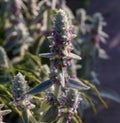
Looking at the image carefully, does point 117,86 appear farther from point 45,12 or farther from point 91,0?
point 91,0

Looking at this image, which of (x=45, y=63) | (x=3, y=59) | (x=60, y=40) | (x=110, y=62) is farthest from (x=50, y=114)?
(x=110, y=62)

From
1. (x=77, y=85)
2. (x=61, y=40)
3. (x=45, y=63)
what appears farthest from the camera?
(x=45, y=63)

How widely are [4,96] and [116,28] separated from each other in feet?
8.41

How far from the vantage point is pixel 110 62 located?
151 inches

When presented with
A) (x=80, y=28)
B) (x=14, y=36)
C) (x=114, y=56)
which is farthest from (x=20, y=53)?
(x=114, y=56)

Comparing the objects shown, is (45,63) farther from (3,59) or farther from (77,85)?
(77,85)

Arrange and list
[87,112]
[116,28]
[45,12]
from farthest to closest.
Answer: [116,28]
[87,112]
[45,12]

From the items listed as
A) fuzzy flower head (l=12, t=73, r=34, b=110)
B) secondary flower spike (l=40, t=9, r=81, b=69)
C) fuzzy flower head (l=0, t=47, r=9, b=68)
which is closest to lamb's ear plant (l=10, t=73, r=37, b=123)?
fuzzy flower head (l=12, t=73, r=34, b=110)

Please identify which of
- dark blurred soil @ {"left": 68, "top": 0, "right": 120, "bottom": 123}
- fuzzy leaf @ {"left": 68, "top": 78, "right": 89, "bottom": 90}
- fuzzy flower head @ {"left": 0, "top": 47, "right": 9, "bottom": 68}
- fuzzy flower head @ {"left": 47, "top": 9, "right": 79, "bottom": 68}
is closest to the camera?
fuzzy flower head @ {"left": 47, "top": 9, "right": 79, "bottom": 68}

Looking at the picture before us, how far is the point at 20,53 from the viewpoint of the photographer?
2.56 m

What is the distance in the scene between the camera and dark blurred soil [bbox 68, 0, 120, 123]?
10.6 feet

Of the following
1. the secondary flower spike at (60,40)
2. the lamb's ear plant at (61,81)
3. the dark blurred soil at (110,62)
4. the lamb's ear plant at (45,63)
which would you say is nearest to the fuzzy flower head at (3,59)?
the lamb's ear plant at (45,63)

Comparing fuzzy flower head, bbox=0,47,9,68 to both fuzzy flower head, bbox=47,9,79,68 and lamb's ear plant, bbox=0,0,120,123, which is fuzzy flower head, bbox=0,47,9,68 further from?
fuzzy flower head, bbox=47,9,79,68

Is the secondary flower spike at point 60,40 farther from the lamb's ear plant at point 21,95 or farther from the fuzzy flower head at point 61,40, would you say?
the lamb's ear plant at point 21,95
